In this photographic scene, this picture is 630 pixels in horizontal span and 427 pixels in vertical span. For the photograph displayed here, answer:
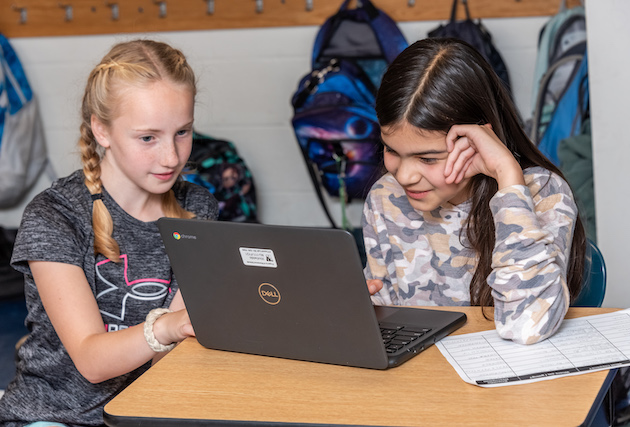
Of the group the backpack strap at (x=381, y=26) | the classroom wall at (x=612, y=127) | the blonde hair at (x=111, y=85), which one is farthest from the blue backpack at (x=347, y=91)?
the blonde hair at (x=111, y=85)

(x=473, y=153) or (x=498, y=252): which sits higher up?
(x=473, y=153)

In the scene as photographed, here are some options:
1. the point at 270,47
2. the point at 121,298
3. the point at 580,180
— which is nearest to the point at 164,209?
the point at 121,298

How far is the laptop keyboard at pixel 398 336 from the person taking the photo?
984 mm

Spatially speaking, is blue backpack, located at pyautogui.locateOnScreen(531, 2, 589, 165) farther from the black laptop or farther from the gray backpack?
the gray backpack

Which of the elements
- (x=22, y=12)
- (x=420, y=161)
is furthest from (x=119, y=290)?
(x=22, y=12)

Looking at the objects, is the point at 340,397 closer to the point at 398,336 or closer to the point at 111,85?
the point at 398,336

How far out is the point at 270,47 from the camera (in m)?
3.06

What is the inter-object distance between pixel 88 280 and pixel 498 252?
71 centimetres

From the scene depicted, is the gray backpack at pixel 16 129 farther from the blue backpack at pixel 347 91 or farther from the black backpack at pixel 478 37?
the black backpack at pixel 478 37

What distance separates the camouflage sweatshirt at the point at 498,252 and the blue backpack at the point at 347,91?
49.1 inches

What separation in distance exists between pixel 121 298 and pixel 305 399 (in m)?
0.58

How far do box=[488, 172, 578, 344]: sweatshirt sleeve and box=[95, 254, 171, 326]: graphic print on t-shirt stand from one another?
63cm

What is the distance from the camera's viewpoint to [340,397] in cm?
86

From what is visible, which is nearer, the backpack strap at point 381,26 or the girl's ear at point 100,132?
the girl's ear at point 100,132
